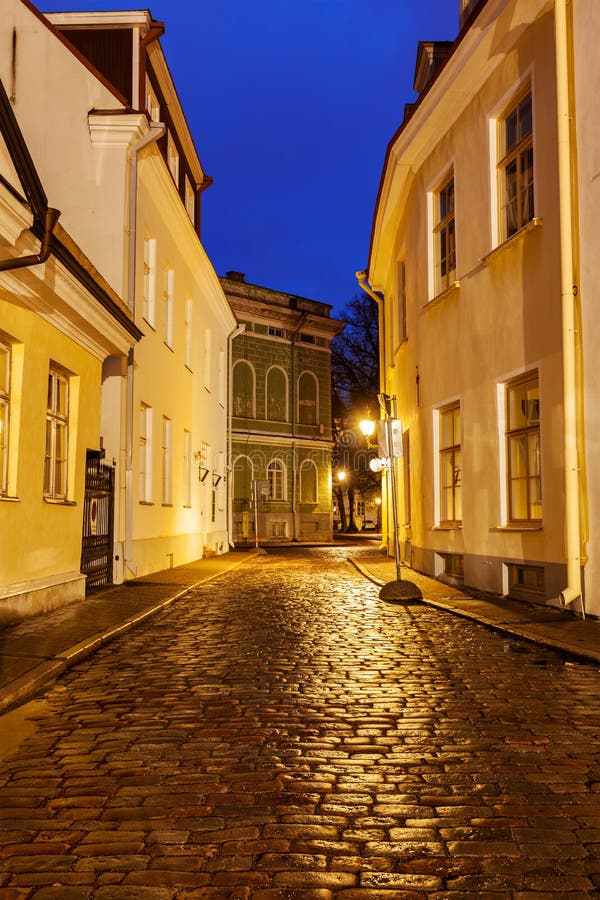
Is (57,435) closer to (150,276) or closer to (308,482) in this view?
(150,276)

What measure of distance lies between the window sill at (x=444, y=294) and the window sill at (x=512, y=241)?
102 cm

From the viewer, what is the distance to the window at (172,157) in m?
20.7

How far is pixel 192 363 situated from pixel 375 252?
17.7ft

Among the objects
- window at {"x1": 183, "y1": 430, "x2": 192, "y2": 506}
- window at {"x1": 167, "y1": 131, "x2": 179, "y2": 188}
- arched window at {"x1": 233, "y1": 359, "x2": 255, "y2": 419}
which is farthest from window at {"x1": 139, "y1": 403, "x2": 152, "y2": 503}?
arched window at {"x1": 233, "y1": 359, "x2": 255, "y2": 419}

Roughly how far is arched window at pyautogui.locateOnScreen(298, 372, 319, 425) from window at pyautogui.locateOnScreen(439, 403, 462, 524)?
89.6 feet

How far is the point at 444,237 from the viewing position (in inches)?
614

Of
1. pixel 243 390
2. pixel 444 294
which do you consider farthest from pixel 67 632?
pixel 243 390

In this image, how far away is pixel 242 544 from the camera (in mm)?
38625

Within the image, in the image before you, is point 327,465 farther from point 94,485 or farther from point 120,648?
point 120,648

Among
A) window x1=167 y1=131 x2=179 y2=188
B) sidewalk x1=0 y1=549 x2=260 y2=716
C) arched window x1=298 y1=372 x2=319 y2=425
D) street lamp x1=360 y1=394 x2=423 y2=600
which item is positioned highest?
window x1=167 y1=131 x2=179 y2=188

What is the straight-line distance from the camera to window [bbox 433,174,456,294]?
49.6ft

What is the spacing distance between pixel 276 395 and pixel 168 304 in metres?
21.5

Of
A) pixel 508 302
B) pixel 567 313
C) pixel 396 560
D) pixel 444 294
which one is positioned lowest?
pixel 396 560

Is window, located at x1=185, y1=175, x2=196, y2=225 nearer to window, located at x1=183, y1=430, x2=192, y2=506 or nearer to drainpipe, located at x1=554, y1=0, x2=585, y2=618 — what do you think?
window, located at x1=183, y1=430, x2=192, y2=506
